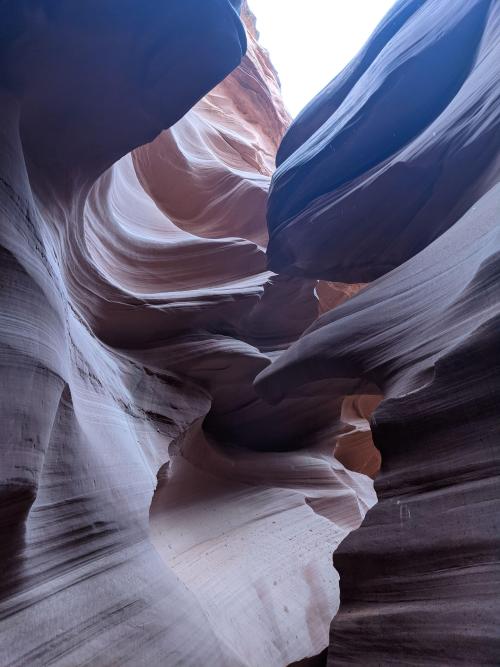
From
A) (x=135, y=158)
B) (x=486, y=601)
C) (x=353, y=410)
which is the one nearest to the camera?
(x=486, y=601)

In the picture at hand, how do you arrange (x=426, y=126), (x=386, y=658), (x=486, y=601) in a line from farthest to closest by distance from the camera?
(x=426, y=126), (x=386, y=658), (x=486, y=601)

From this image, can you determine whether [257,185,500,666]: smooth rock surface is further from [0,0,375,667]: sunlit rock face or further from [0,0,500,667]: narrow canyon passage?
[0,0,375,667]: sunlit rock face

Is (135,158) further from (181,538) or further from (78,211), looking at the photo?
(181,538)

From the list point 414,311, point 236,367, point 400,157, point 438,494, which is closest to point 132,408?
point 236,367

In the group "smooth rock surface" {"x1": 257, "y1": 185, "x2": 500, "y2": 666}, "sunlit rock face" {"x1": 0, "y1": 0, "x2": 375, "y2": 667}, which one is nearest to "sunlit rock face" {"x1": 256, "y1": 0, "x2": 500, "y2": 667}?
"smooth rock surface" {"x1": 257, "y1": 185, "x2": 500, "y2": 666}

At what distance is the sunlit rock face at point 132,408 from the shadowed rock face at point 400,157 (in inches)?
29.4

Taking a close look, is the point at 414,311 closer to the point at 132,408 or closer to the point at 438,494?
the point at 438,494

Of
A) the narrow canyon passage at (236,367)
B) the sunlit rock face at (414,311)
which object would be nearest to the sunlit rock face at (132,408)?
the narrow canyon passage at (236,367)

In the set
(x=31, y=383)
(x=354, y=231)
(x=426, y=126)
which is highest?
(x=426, y=126)

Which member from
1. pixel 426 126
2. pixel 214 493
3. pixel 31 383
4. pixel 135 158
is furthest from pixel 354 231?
pixel 135 158

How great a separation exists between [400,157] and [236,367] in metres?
1.55

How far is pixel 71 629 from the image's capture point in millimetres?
1287

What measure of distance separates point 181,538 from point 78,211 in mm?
1669

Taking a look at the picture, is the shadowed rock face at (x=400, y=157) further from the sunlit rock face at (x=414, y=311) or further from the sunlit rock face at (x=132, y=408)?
the sunlit rock face at (x=132, y=408)
